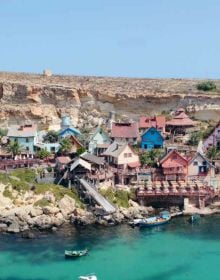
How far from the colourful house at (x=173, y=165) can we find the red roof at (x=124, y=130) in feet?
31.5

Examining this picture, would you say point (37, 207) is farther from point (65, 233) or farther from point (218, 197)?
point (218, 197)

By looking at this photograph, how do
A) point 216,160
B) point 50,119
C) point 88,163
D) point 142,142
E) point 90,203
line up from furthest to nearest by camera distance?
1. point 50,119
2. point 142,142
3. point 216,160
4. point 88,163
5. point 90,203

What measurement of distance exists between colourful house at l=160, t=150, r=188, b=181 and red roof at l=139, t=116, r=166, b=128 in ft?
35.8

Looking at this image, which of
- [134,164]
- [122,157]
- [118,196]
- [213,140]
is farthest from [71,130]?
[213,140]

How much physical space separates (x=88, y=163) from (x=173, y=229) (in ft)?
39.3

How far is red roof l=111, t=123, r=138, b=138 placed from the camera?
7038 centimetres

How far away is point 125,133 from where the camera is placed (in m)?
70.6

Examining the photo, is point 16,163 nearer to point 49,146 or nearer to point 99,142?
point 49,146

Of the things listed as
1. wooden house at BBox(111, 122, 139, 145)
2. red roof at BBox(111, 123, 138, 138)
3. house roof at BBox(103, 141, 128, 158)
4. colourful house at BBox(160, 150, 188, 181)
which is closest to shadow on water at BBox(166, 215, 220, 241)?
colourful house at BBox(160, 150, 188, 181)

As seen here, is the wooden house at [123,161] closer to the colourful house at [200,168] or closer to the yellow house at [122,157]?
the yellow house at [122,157]

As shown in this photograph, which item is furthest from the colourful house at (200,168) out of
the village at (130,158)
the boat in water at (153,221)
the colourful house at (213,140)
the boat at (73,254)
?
the boat at (73,254)

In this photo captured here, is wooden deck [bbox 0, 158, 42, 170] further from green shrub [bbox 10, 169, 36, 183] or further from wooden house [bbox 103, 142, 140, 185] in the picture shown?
wooden house [bbox 103, 142, 140, 185]

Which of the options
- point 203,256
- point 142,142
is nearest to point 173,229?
point 203,256

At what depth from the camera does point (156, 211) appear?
188 ft
